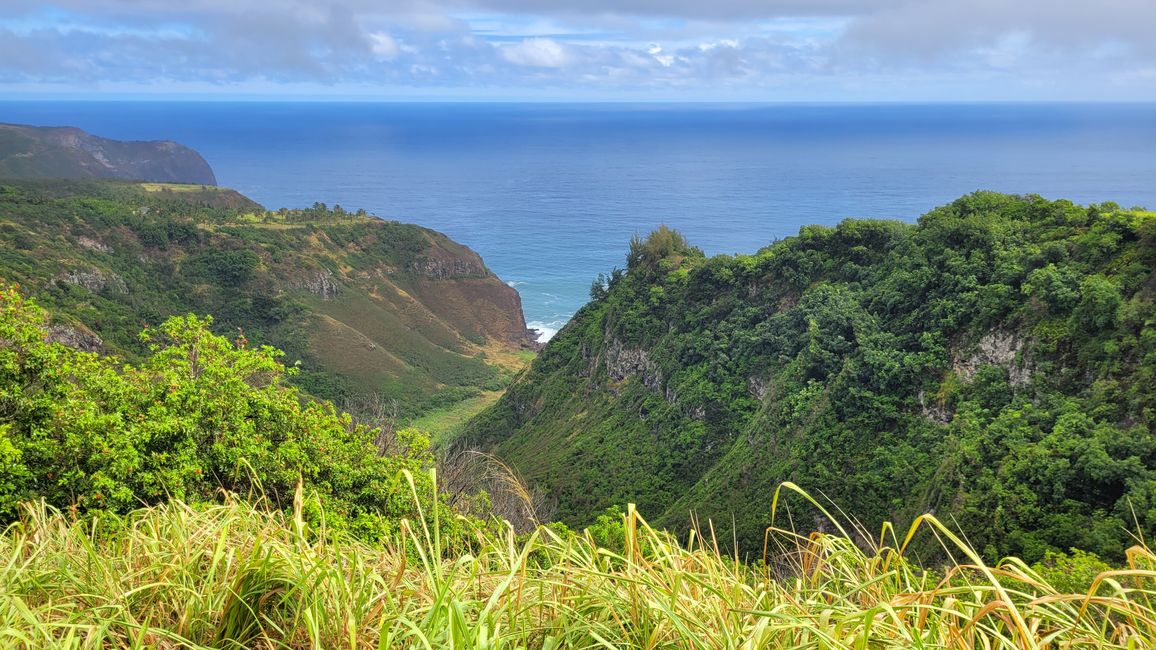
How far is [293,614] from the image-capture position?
160 inches

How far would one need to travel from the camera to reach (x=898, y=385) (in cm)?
2447

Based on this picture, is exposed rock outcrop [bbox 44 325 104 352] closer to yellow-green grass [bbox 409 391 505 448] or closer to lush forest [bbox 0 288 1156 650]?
yellow-green grass [bbox 409 391 505 448]

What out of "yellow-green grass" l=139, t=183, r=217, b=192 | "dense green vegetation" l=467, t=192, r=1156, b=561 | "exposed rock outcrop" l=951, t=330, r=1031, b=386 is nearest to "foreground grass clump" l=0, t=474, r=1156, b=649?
"dense green vegetation" l=467, t=192, r=1156, b=561

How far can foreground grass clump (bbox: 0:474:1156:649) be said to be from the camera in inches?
134

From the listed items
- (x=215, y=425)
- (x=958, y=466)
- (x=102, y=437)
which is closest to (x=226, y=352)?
(x=215, y=425)

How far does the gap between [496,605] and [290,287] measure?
3020 inches

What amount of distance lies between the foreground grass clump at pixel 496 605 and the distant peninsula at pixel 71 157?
6558 inches

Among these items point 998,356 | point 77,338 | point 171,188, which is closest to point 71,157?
point 171,188

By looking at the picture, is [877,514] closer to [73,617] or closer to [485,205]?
[73,617]

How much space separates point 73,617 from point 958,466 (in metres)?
19.8

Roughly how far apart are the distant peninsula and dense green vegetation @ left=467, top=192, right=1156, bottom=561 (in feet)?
482

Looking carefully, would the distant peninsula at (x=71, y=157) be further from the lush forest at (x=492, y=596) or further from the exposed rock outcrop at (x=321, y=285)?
the lush forest at (x=492, y=596)

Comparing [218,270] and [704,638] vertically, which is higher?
[704,638]

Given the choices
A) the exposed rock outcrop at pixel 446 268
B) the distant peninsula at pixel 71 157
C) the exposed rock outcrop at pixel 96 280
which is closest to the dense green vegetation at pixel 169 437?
the exposed rock outcrop at pixel 96 280
